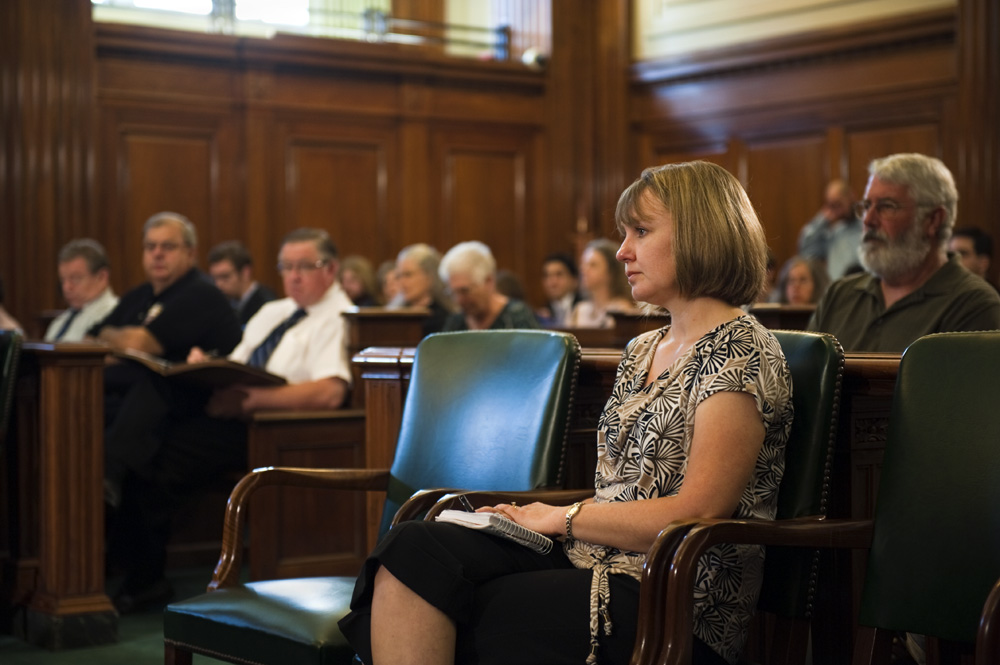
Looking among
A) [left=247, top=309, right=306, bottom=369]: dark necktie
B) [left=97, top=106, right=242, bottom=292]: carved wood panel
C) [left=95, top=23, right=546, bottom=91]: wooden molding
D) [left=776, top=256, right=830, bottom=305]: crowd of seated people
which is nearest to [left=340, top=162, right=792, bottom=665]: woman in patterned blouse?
[left=247, top=309, right=306, bottom=369]: dark necktie

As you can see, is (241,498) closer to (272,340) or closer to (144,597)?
(144,597)

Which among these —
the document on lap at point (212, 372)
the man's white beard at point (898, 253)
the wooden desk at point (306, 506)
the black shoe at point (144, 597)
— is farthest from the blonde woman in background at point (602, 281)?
the man's white beard at point (898, 253)

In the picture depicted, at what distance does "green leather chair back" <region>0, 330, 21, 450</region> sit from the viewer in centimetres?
360

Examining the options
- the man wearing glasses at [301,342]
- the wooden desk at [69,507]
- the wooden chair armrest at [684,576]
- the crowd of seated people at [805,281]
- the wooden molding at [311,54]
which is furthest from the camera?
the wooden molding at [311,54]

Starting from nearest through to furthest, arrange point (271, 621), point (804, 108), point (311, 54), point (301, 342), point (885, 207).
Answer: point (271, 621), point (885, 207), point (301, 342), point (804, 108), point (311, 54)

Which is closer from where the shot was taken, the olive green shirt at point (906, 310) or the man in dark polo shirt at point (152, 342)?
the olive green shirt at point (906, 310)

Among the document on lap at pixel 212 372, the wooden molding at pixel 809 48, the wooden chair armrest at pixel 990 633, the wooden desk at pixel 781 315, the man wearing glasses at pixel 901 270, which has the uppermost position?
the wooden molding at pixel 809 48

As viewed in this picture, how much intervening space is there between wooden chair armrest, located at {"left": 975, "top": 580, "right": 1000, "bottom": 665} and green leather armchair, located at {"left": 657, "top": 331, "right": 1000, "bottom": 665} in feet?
0.79

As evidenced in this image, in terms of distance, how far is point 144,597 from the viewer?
4.05 metres

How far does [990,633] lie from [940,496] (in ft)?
1.10

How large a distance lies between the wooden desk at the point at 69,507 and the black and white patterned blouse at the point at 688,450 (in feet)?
7.14

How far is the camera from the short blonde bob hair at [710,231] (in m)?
1.90

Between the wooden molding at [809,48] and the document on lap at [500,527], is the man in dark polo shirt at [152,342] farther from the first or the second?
the wooden molding at [809,48]

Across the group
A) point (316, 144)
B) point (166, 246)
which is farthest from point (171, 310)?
point (316, 144)
